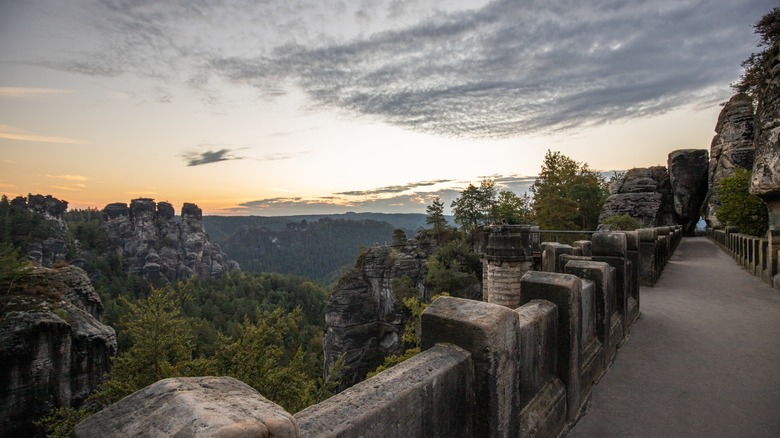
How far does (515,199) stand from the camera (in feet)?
161

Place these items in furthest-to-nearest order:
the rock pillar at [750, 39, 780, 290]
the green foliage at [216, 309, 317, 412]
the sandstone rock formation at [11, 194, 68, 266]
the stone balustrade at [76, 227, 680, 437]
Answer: the sandstone rock formation at [11, 194, 68, 266]
the green foliage at [216, 309, 317, 412]
the rock pillar at [750, 39, 780, 290]
the stone balustrade at [76, 227, 680, 437]

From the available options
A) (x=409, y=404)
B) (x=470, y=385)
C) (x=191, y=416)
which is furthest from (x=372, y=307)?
(x=191, y=416)

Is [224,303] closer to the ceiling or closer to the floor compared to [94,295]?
closer to the floor

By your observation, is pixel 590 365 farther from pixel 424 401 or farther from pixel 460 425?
pixel 424 401

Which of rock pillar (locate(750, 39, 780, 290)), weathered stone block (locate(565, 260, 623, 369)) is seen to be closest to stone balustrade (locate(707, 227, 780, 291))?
rock pillar (locate(750, 39, 780, 290))

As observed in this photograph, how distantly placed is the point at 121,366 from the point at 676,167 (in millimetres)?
50666

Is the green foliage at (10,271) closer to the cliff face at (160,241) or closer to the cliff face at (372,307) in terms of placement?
the cliff face at (372,307)

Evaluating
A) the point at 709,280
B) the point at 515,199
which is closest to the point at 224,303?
the point at 515,199

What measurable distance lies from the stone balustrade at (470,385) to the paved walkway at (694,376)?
35cm

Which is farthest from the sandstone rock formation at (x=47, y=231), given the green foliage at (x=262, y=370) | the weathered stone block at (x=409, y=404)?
the weathered stone block at (x=409, y=404)

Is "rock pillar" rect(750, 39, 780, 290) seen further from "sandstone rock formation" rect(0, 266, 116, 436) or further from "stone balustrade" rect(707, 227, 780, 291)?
"sandstone rock formation" rect(0, 266, 116, 436)

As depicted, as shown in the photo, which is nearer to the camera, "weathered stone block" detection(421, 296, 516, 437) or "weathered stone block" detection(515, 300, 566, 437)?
"weathered stone block" detection(421, 296, 516, 437)

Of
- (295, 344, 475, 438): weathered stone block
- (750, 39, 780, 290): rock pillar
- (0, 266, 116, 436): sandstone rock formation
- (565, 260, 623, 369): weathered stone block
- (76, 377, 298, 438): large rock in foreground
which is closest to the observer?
(76, 377, 298, 438): large rock in foreground

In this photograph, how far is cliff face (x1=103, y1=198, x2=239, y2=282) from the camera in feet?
362
